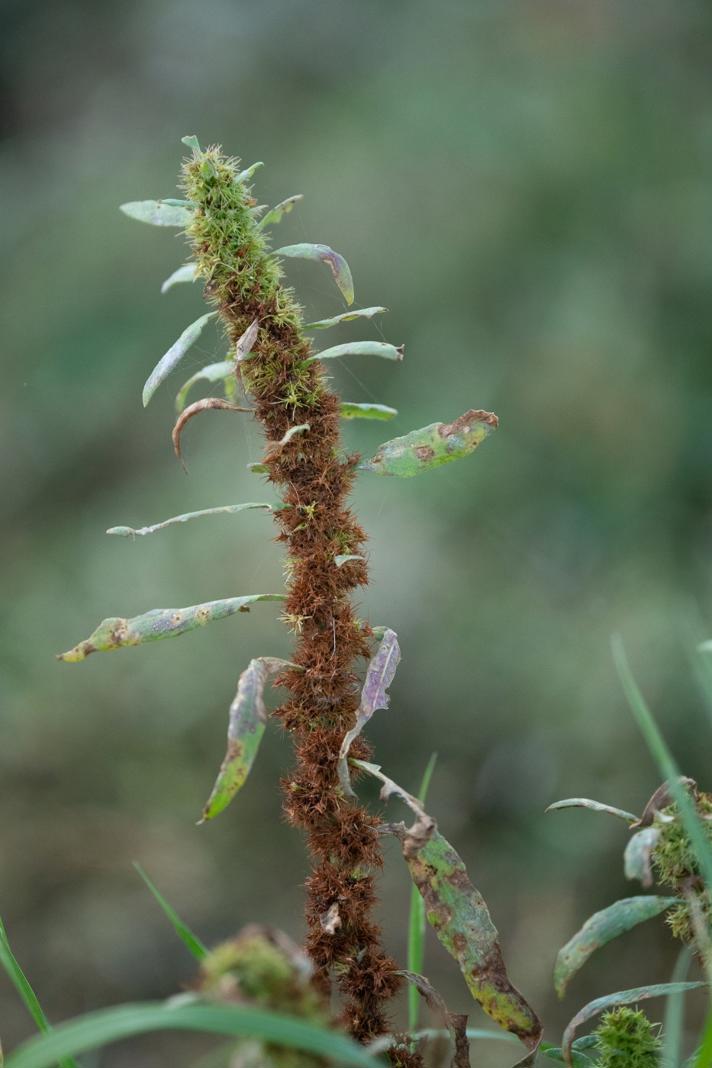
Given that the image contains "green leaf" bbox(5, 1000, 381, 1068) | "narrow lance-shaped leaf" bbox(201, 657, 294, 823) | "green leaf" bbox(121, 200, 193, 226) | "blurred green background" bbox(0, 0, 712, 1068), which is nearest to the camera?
"green leaf" bbox(5, 1000, 381, 1068)

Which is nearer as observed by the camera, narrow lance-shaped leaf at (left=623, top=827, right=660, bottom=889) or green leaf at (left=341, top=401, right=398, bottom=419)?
narrow lance-shaped leaf at (left=623, top=827, right=660, bottom=889)

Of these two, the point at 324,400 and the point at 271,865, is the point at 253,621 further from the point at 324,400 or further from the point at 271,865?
the point at 324,400

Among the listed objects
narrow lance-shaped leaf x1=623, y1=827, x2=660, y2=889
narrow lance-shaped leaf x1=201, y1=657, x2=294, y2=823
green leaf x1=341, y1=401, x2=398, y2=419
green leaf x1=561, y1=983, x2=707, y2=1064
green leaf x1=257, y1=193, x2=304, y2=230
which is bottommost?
green leaf x1=561, y1=983, x2=707, y2=1064

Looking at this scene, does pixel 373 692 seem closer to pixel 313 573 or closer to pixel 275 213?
pixel 313 573

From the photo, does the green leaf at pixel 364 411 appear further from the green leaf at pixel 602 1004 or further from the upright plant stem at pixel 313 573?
the green leaf at pixel 602 1004

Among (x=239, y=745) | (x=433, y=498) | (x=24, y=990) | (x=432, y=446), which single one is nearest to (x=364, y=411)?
(x=432, y=446)

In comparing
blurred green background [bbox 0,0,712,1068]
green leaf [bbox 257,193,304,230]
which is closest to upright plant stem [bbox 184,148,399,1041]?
green leaf [bbox 257,193,304,230]

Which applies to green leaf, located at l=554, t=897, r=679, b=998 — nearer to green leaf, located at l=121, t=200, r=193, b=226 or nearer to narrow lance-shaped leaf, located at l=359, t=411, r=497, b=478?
narrow lance-shaped leaf, located at l=359, t=411, r=497, b=478
